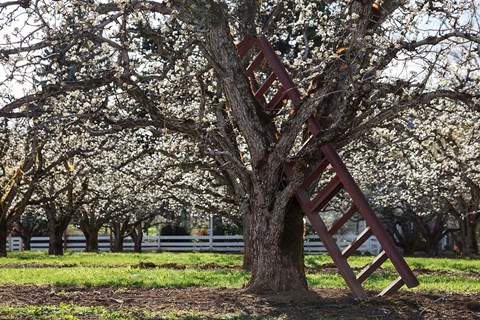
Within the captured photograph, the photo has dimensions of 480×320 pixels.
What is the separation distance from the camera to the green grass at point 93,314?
672cm

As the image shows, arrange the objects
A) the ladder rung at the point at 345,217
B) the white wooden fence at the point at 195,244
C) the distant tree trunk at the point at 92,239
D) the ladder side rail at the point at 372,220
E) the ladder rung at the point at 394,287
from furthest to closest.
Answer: the white wooden fence at the point at 195,244
the distant tree trunk at the point at 92,239
the ladder rung at the point at 394,287
the ladder rung at the point at 345,217
the ladder side rail at the point at 372,220

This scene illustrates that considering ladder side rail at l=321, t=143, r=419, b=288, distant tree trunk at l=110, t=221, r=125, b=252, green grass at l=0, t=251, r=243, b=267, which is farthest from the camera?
distant tree trunk at l=110, t=221, r=125, b=252

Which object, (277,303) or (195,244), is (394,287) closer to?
(277,303)

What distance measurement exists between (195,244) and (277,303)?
27058 mm

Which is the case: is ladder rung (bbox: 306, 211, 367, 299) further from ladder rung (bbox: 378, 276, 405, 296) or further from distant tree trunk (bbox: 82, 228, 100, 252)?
distant tree trunk (bbox: 82, 228, 100, 252)

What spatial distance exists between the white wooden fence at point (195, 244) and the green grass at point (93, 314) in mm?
24076

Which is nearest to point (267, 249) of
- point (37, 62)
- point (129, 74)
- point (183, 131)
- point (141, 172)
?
point (183, 131)

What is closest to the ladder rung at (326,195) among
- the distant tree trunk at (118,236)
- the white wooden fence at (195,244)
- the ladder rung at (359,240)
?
the ladder rung at (359,240)

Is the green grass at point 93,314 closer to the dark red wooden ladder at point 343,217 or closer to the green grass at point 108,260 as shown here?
the dark red wooden ladder at point 343,217

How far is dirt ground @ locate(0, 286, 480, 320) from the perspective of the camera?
7172 mm

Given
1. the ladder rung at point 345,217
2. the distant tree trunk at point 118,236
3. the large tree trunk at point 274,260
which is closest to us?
the ladder rung at point 345,217

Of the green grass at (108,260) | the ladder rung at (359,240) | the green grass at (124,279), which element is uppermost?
the ladder rung at (359,240)

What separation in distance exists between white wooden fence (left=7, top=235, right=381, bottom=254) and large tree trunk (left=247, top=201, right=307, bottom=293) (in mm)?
22242

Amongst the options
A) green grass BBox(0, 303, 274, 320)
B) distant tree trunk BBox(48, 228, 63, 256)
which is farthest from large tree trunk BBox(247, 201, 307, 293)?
distant tree trunk BBox(48, 228, 63, 256)
